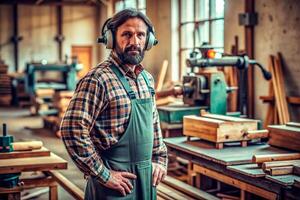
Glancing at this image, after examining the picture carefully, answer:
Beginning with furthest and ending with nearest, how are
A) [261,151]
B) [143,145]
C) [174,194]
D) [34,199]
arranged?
1. [34,199]
2. [174,194]
3. [261,151]
4. [143,145]

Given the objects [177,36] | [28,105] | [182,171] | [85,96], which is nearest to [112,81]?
[85,96]

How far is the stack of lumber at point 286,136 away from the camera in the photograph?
13.6ft

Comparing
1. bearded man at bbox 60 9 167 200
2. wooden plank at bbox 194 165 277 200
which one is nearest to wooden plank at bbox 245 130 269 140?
wooden plank at bbox 194 165 277 200

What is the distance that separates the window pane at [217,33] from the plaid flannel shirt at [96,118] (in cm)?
633

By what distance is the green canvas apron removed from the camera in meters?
2.53

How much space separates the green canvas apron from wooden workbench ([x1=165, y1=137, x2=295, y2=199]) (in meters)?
1.12

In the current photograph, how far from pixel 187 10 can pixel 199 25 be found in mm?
608

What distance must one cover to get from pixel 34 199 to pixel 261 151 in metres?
2.28

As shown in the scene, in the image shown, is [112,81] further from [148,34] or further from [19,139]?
[19,139]

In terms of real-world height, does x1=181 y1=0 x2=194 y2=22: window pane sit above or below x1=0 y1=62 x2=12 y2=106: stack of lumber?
above

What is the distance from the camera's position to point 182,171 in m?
6.57

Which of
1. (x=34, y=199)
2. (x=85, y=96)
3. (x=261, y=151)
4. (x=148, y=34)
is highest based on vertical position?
(x=148, y=34)

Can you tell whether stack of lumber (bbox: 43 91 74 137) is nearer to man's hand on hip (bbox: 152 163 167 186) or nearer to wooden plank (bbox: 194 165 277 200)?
wooden plank (bbox: 194 165 277 200)

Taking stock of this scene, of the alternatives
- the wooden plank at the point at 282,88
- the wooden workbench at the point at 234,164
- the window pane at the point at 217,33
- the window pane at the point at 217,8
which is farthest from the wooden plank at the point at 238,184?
the window pane at the point at 217,8
